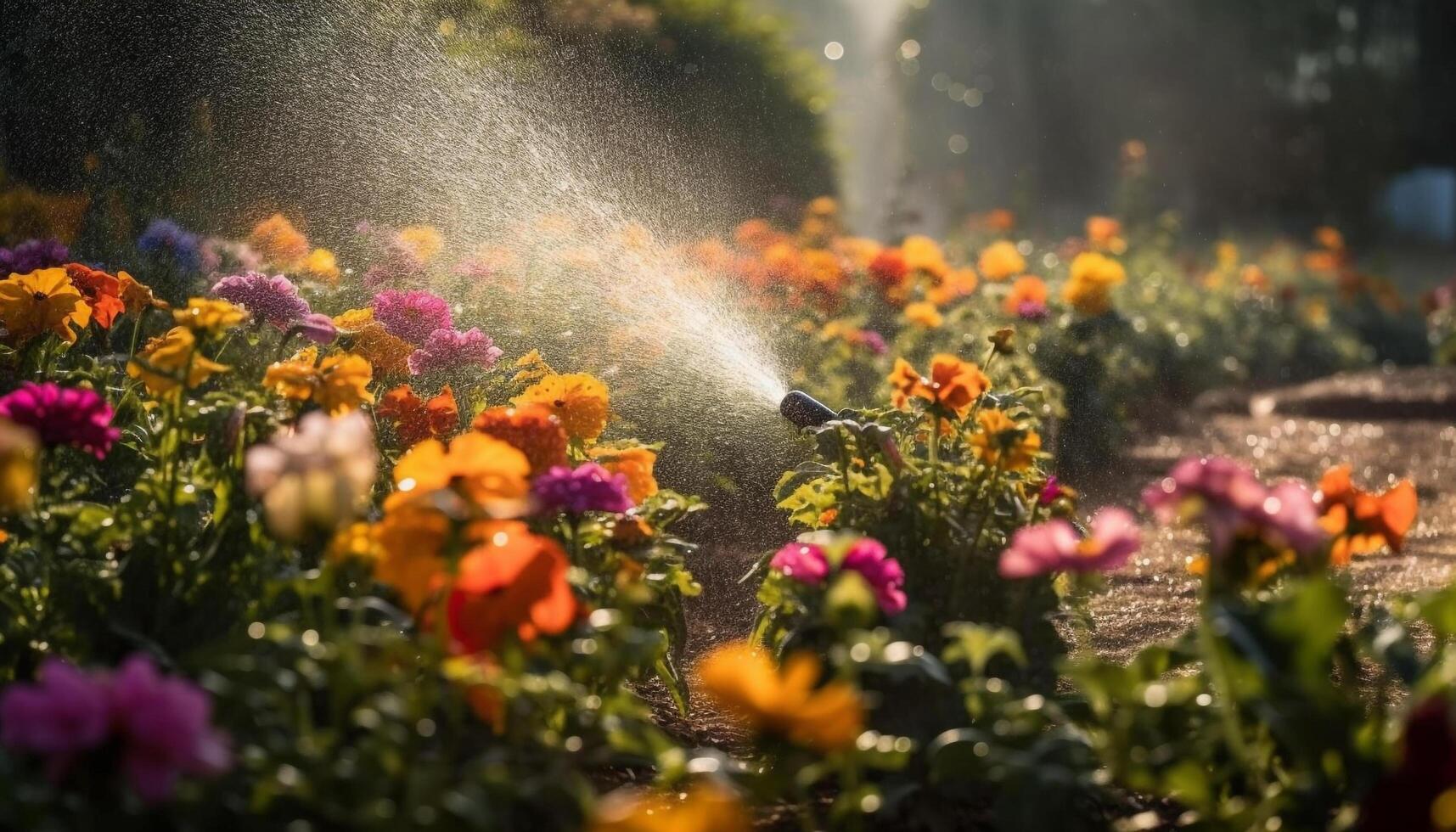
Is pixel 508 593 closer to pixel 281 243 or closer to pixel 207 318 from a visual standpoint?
pixel 207 318

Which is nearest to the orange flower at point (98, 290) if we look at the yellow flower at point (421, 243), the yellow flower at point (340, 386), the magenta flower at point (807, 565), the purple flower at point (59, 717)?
the yellow flower at point (340, 386)

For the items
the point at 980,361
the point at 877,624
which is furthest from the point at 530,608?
the point at 980,361

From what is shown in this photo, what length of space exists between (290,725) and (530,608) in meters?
0.30

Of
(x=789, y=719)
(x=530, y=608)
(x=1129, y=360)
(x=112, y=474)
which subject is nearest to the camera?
(x=789, y=719)

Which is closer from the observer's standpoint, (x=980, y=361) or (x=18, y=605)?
(x=18, y=605)

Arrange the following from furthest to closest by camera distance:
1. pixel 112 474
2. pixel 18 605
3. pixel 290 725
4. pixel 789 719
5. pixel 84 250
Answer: pixel 84 250, pixel 112 474, pixel 18 605, pixel 290 725, pixel 789 719

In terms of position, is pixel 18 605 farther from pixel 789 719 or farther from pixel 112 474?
pixel 789 719

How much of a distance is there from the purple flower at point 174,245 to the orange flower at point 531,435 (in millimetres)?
2523

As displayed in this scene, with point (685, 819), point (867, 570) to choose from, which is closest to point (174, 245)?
point (867, 570)

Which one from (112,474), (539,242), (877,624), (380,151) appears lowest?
(877,624)

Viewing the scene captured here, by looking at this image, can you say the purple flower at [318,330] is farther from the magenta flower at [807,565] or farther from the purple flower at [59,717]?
the purple flower at [59,717]

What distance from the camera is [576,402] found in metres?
2.88

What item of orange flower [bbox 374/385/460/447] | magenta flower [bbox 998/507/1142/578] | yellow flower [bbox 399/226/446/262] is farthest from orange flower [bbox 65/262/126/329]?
magenta flower [bbox 998/507/1142/578]

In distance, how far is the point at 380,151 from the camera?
7.99 meters
